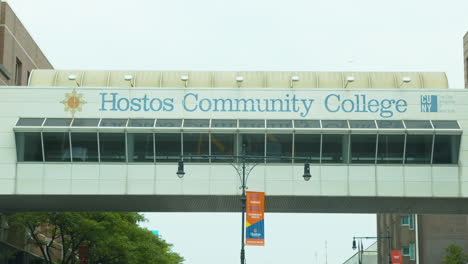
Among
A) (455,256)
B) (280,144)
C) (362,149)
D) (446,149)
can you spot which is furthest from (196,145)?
(455,256)

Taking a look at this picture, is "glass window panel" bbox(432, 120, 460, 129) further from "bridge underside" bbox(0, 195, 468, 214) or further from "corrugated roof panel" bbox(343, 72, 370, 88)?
"corrugated roof panel" bbox(343, 72, 370, 88)

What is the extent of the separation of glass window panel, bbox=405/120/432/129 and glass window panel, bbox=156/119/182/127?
12931mm

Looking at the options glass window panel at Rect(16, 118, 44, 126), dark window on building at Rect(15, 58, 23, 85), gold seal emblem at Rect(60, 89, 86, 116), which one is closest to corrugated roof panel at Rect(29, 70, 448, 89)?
gold seal emblem at Rect(60, 89, 86, 116)

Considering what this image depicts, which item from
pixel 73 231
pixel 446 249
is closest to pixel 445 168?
pixel 73 231

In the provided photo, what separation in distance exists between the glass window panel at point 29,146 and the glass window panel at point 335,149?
52.5ft

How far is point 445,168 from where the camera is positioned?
147ft

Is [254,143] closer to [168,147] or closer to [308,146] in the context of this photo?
[308,146]

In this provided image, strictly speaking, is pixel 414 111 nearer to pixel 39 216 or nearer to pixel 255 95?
pixel 255 95

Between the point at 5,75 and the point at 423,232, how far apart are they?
2130 inches

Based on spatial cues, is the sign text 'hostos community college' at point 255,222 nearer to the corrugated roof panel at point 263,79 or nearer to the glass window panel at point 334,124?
the glass window panel at point 334,124

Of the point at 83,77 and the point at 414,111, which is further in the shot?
the point at 83,77

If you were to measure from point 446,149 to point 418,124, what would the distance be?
2095mm

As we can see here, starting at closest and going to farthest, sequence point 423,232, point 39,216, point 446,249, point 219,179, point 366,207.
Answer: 1. point 219,179
2. point 366,207
3. point 39,216
4. point 446,249
5. point 423,232

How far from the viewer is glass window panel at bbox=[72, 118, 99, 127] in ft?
147
